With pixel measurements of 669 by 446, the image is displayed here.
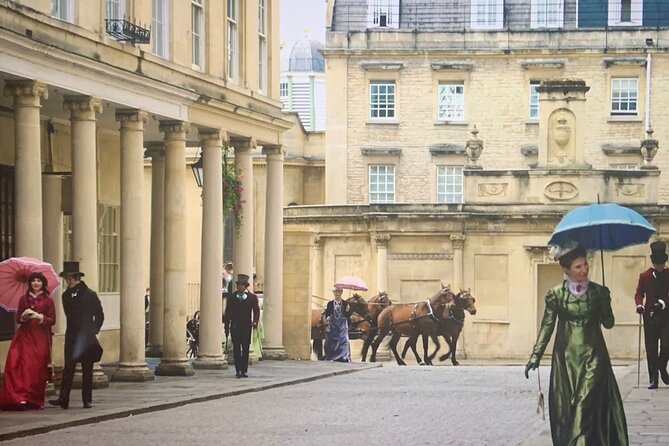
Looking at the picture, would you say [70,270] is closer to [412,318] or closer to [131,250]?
[131,250]

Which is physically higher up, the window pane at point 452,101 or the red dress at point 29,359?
the window pane at point 452,101

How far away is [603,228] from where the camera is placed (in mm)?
16562

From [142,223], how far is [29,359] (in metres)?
6.19

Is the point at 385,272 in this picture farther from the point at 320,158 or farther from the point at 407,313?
the point at 320,158

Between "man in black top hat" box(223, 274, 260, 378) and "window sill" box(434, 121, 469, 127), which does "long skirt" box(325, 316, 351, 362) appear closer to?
"man in black top hat" box(223, 274, 260, 378)

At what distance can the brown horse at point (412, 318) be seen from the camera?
45.6 m

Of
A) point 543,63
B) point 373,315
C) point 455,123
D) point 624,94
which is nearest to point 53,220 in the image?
point 373,315

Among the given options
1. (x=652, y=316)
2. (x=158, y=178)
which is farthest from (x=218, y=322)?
(x=652, y=316)

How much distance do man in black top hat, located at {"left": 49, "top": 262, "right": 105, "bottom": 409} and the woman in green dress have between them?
8447 mm

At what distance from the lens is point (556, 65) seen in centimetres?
6938

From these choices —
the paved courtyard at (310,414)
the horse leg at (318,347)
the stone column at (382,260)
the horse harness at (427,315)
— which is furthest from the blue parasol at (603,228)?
the stone column at (382,260)

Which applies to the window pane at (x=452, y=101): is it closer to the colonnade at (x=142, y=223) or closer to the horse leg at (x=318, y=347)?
the horse leg at (x=318, y=347)

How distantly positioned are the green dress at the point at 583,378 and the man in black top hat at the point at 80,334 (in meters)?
8.45

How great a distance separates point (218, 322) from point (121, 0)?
6.84 meters
